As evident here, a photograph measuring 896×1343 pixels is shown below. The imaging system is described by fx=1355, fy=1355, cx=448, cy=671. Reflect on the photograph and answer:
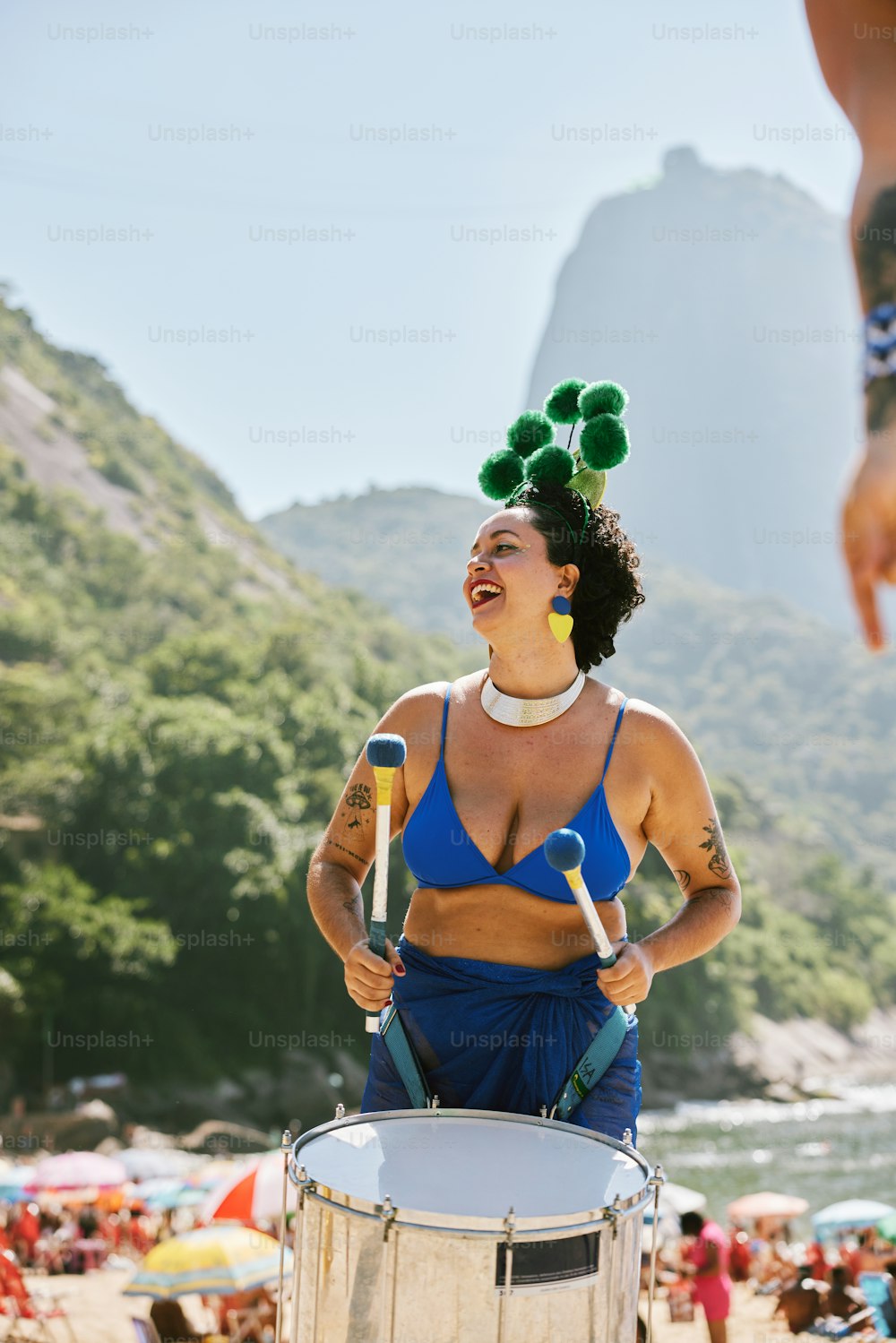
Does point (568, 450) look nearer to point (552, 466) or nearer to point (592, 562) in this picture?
point (552, 466)

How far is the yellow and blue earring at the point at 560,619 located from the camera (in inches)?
127

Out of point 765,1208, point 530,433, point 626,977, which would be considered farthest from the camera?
point 765,1208

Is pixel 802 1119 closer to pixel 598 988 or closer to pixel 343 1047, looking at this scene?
pixel 343 1047

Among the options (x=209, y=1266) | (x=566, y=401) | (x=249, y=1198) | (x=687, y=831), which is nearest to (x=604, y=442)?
(x=566, y=401)

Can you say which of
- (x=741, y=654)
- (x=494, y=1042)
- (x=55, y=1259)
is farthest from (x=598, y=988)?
(x=741, y=654)

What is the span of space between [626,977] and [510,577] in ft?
3.26

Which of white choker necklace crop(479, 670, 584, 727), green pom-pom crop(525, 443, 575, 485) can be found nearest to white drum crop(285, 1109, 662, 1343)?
white choker necklace crop(479, 670, 584, 727)

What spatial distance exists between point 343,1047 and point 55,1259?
2328cm

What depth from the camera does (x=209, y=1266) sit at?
9031 millimetres

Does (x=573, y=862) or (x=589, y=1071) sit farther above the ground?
(x=573, y=862)

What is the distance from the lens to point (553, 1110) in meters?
2.83

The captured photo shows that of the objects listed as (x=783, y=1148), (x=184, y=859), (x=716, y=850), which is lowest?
(x=783, y=1148)

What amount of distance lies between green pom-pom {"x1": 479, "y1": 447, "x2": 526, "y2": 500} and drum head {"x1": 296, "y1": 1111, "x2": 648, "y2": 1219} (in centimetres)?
157

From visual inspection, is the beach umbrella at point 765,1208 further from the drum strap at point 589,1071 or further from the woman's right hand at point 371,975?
the woman's right hand at point 371,975
